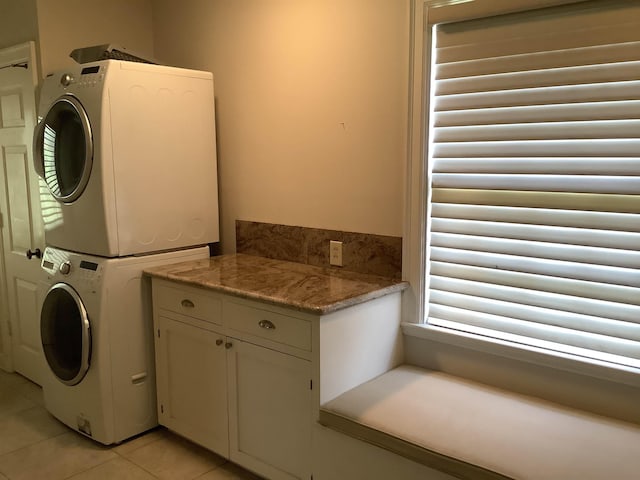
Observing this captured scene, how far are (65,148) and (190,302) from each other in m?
1.02

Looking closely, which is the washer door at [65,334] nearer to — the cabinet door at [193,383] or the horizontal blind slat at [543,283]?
the cabinet door at [193,383]

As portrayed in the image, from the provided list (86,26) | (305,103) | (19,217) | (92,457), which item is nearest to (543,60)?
(305,103)

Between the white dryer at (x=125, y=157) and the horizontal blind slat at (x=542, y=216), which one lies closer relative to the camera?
the horizontal blind slat at (x=542, y=216)

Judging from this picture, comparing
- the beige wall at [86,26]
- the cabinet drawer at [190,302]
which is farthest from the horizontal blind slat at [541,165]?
the beige wall at [86,26]

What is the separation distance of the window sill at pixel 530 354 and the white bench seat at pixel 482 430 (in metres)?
0.14

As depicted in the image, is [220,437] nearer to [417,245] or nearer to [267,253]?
[267,253]

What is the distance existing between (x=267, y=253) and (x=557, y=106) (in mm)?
1632

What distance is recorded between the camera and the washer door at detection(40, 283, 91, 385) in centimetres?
262

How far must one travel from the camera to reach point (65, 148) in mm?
2717

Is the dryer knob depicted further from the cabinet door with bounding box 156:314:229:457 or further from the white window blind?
the white window blind

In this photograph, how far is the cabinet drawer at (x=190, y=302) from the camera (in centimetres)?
240

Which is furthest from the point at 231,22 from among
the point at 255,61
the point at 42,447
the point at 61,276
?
the point at 42,447

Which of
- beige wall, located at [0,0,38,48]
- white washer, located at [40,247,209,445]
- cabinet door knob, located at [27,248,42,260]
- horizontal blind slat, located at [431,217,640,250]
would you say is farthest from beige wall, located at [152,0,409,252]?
cabinet door knob, located at [27,248,42,260]

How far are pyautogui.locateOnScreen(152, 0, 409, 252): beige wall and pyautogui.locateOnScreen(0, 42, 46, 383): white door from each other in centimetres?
90
